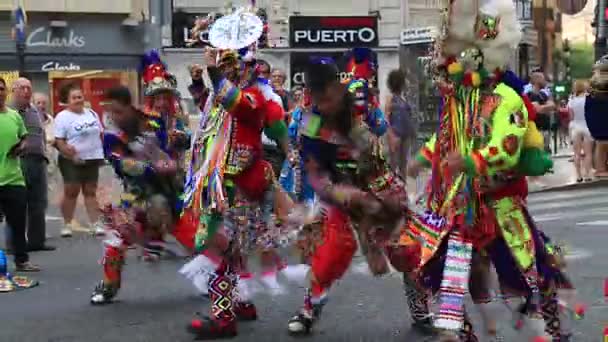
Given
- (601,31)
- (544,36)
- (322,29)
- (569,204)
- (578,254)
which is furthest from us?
(544,36)

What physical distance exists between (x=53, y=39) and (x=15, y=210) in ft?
68.9

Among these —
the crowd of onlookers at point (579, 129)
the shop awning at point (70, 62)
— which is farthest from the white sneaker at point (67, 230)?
the shop awning at point (70, 62)

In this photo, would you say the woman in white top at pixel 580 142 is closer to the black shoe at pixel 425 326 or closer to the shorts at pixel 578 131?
the shorts at pixel 578 131

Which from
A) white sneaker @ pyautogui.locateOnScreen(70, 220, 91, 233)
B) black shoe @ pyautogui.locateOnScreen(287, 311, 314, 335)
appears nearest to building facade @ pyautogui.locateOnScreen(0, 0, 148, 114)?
white sneaker @ pyautogui.locateOnScreen(70, 220, 91, 233)

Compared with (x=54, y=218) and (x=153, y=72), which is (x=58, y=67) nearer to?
(x=54, y=218)

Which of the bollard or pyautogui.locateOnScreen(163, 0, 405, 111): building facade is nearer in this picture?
the bollard

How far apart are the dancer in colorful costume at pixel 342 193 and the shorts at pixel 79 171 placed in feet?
19.3

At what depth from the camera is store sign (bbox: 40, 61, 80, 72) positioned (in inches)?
1131

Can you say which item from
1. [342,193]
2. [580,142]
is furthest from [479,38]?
[580,142]

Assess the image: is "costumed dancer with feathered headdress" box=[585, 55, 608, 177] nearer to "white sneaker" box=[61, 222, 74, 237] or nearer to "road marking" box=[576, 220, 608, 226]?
"road marking" box=[576, 220, 608, 226]

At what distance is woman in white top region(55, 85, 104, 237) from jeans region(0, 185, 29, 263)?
2286mm

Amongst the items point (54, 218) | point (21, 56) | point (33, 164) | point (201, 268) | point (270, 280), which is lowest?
point (54, 218)

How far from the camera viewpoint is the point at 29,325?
7023 mm

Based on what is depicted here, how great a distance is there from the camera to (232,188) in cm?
648
